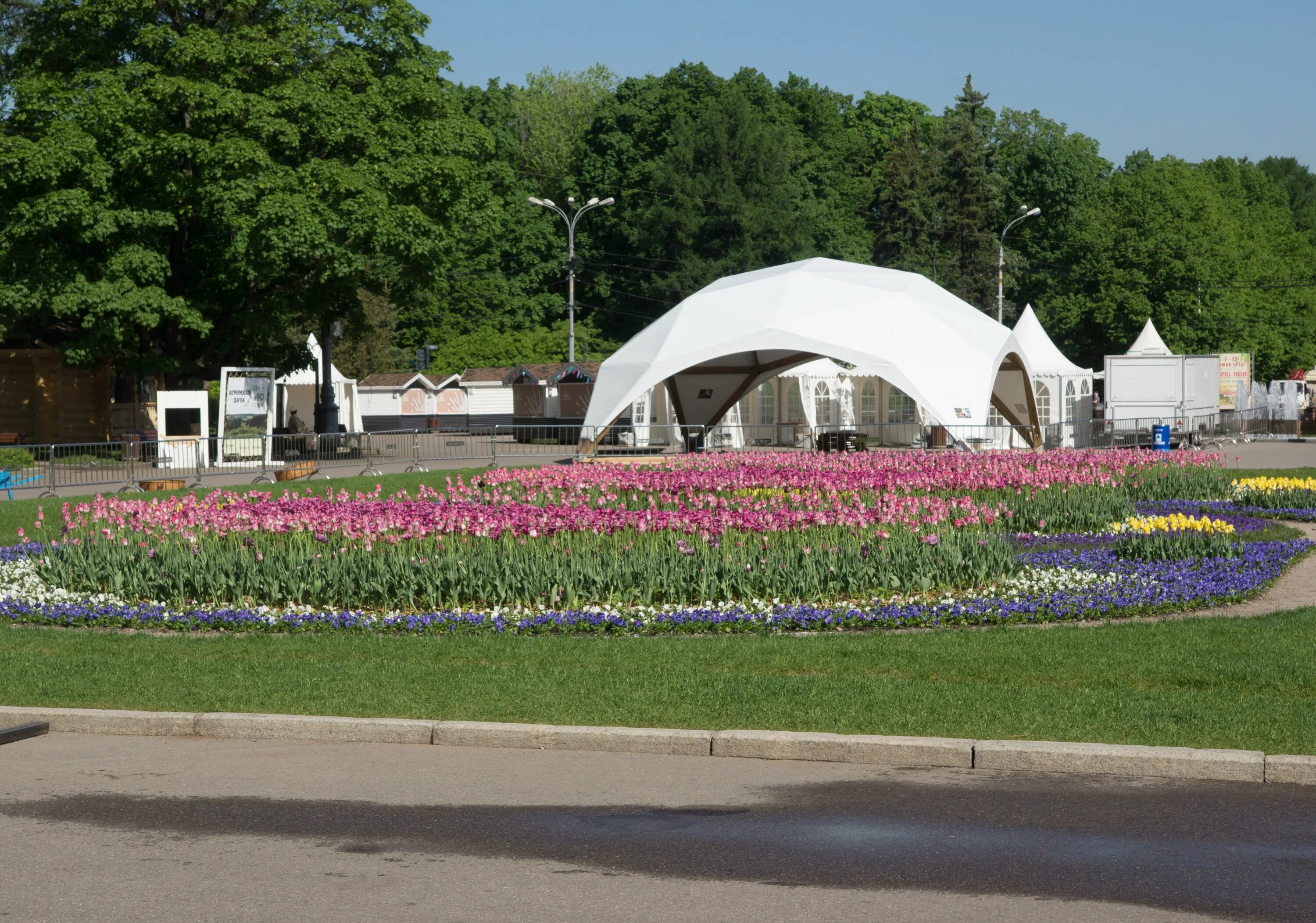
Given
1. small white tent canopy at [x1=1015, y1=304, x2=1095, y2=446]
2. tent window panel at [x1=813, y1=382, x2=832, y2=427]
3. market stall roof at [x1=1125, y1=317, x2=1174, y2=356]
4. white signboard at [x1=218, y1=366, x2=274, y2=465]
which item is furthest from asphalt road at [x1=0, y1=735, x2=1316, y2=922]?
market stall roof at [x1=1125, y1=317, x2=1174, y2=356]

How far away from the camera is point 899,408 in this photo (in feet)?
177

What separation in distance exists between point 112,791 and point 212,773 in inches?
20.3

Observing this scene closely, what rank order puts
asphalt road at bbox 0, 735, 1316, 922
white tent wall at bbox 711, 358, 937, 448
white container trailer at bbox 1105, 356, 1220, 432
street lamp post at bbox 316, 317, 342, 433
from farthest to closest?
white tent wall at bbox 711, 358, 937, 448, street lamp post at bbox 316, 317, 342, 433, white container trailer at bbox 1105, 356, 1220, 432, asphalt road at bbox 0, 735, 1316, 922

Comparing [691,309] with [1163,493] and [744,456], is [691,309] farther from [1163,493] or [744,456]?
[1163,493]

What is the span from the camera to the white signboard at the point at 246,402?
36500mm

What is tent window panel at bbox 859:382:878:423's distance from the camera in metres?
52.1

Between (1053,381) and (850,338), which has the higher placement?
(850,338)

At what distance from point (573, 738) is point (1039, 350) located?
40.5 metres

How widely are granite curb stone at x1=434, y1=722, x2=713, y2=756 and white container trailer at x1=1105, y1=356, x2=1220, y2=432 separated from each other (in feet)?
130

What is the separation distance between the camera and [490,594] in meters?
12.5

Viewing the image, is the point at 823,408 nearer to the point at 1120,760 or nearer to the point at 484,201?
the point at 484,201

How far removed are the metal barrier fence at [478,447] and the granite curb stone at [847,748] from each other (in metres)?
17.7

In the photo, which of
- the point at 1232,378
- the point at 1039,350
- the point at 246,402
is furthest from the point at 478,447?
the point at 1232,378

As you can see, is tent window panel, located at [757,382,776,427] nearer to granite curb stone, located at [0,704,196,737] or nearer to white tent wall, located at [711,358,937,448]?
white tent wall, located at [711,358,937,448]
